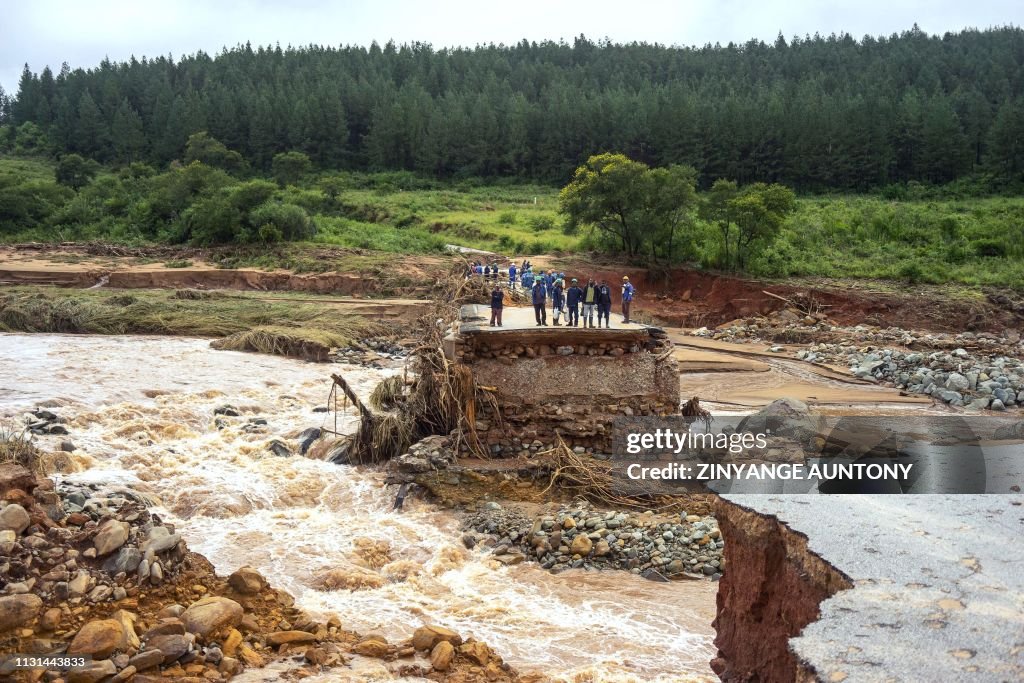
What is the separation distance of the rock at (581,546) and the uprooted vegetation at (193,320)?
50.6 feet

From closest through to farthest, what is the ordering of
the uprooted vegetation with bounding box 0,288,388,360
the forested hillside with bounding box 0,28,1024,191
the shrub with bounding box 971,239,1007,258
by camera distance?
Result: the uprooted vegetation with bounding box 0,288,388,360, the shrub with bounding box 971,239,1007,258, the forested hillside with bounding box 0,28,1024,191

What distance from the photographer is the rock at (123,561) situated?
27.1ft

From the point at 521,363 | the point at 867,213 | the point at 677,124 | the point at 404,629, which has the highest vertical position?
the point at 677,124

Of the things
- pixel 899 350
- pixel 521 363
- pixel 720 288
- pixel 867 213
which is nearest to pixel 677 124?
pixel 867 213

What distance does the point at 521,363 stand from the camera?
41.5ft

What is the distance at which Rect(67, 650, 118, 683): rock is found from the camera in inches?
258

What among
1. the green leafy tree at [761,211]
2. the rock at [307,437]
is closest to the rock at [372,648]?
the rock at [307,437]

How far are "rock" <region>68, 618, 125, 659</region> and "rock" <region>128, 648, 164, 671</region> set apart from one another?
0.23m

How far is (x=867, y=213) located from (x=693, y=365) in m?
27.0

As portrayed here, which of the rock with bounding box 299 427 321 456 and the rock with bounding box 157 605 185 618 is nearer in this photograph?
the rock with bounding box 157 605 185 618

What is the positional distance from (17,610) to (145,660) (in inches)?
51.7

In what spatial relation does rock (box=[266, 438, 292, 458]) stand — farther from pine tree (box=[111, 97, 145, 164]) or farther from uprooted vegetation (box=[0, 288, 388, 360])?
pine tree (box=[111, 97, 145, 164])

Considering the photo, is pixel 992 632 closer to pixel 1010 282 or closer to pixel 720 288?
pixel 720 288

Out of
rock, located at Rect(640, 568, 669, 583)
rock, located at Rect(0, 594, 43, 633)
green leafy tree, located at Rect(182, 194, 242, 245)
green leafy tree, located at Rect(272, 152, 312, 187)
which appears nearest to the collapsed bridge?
rock, located at Rect(640, 568, 669, 583)
